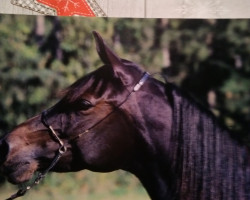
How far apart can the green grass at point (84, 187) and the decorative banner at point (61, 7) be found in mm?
839

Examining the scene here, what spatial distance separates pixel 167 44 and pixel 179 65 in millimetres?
112

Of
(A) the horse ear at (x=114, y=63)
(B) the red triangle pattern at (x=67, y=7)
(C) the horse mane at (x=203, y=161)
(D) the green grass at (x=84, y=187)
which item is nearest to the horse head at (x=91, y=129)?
(A) the horse ear at (x=114, y=63)

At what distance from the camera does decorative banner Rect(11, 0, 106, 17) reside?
1841mm

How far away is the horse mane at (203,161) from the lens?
3.92ft

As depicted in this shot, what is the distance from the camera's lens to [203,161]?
1199 mm

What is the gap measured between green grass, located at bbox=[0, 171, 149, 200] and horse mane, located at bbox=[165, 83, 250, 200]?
42 centimetres

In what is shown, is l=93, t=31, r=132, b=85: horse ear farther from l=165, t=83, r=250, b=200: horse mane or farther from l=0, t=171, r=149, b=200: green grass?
l=0, t=171, r=149, b=200: green grass

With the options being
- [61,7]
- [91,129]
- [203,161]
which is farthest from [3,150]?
[61,7]

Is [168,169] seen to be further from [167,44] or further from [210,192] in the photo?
[167,44]

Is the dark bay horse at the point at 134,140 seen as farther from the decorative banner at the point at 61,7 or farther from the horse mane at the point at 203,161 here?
the decorative banner at the point at 61,7

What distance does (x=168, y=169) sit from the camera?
124 centimetres

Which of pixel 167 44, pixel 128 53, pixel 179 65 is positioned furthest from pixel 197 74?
pixel 128 53

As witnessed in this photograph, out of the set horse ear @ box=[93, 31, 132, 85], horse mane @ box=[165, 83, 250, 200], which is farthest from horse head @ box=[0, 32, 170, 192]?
horse mane @ box=[165, 83, 250, 200]

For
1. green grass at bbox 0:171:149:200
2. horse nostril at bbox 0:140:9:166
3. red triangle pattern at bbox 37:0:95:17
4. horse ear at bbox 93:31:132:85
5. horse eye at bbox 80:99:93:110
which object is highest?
red triangle pattern at bbox 37:0:95:17
